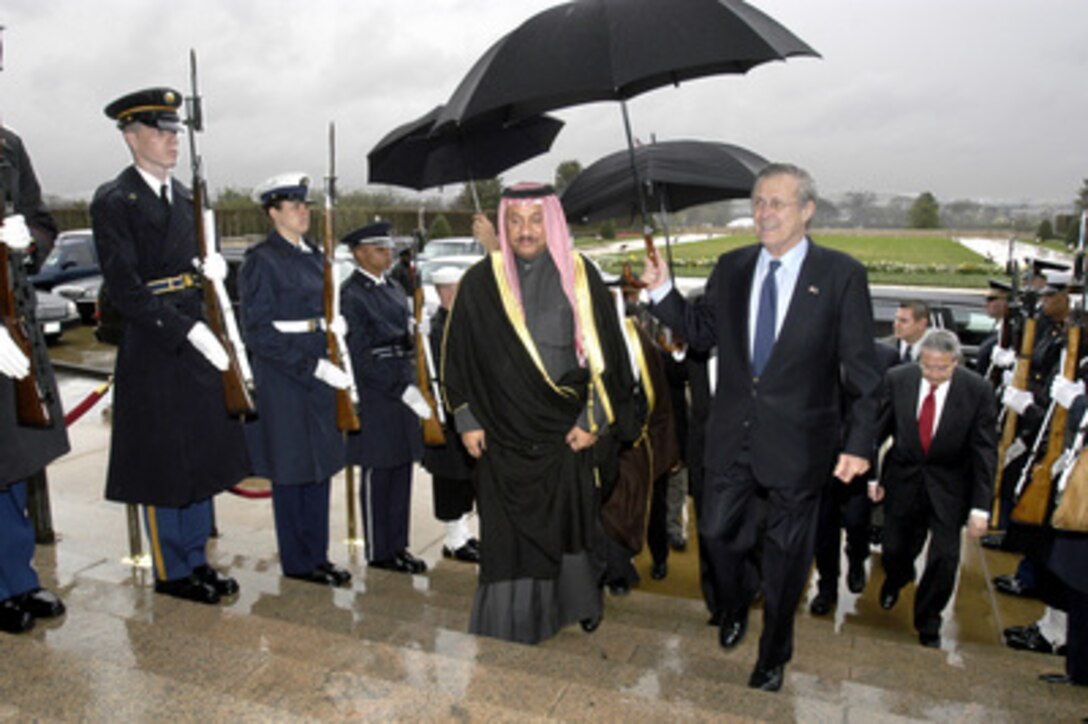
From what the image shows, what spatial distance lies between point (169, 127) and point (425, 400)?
74.0 inches

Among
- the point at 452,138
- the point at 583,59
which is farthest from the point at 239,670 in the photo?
the point at 452,138

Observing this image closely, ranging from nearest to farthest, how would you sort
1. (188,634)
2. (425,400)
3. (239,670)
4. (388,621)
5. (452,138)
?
(239,670), (188,634), (388,621), (425,400), (452,138)

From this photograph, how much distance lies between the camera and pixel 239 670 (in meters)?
2.65

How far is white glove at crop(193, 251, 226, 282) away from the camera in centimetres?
365

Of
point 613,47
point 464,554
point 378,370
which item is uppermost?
point 613,47

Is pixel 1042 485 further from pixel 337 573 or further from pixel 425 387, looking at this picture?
pixel 337 573

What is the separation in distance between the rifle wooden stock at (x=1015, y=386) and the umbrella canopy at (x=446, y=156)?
11.0ft

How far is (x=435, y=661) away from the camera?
284 cm

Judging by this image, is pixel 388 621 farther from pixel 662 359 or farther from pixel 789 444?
pixel 662 359

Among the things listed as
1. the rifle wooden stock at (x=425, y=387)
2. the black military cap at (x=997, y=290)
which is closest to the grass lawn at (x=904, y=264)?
the black military cap at (x=997, y=290)

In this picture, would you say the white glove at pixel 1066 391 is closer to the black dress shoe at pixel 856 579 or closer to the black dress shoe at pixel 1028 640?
the black dress shoe at pixel 1028 640

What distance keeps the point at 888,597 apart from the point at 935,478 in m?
0.80

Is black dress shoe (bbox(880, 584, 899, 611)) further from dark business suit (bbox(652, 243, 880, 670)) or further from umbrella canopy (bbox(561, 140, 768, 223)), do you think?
umbrella canopy (bbox(561, 140, 768, 223))

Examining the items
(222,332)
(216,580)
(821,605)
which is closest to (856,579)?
(821,605)
